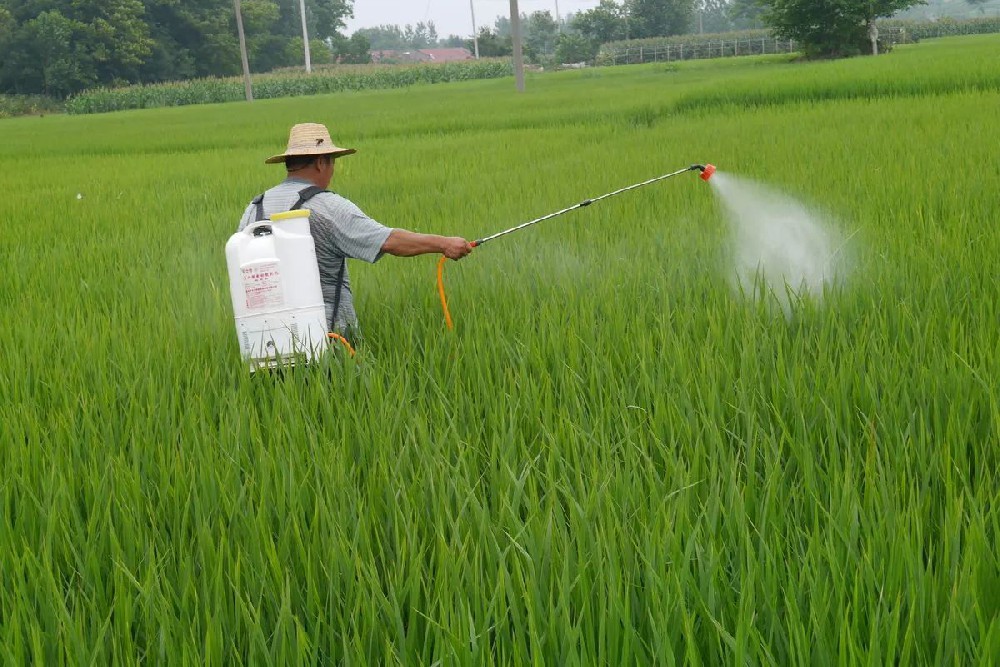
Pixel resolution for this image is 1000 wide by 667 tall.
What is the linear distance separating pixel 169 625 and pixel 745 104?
41.5 feet

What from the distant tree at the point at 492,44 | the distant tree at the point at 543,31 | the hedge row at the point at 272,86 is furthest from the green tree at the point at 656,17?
the hedge row at the point at 272,86

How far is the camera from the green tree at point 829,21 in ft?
85.1

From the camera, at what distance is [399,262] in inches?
182

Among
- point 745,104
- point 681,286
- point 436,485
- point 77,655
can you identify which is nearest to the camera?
point 77,655

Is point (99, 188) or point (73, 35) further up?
point (73, 35)

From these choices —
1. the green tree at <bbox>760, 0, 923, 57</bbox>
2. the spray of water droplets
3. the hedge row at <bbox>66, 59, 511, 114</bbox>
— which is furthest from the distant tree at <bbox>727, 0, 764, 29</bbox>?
the spray of water droplets

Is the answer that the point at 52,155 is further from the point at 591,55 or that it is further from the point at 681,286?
the point at 591,55

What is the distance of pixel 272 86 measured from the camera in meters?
48.4

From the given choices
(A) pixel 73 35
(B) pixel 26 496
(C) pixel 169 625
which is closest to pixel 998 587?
(C) pixel 169 625

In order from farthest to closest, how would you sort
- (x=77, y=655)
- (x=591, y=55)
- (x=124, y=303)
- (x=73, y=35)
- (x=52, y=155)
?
(x=591, y=55) < (x=73, y=35) < (x=52, y=155) < (x=124, y=303) < (x=77, y=655)

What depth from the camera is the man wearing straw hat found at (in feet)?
9.50

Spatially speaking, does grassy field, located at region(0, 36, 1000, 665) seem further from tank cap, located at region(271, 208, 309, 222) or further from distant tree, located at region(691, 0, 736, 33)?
distant tree, located at region(691, 0, 736, 33)

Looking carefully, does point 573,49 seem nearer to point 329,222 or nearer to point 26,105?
point 26,105

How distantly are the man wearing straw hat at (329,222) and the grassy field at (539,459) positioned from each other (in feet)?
0.85
